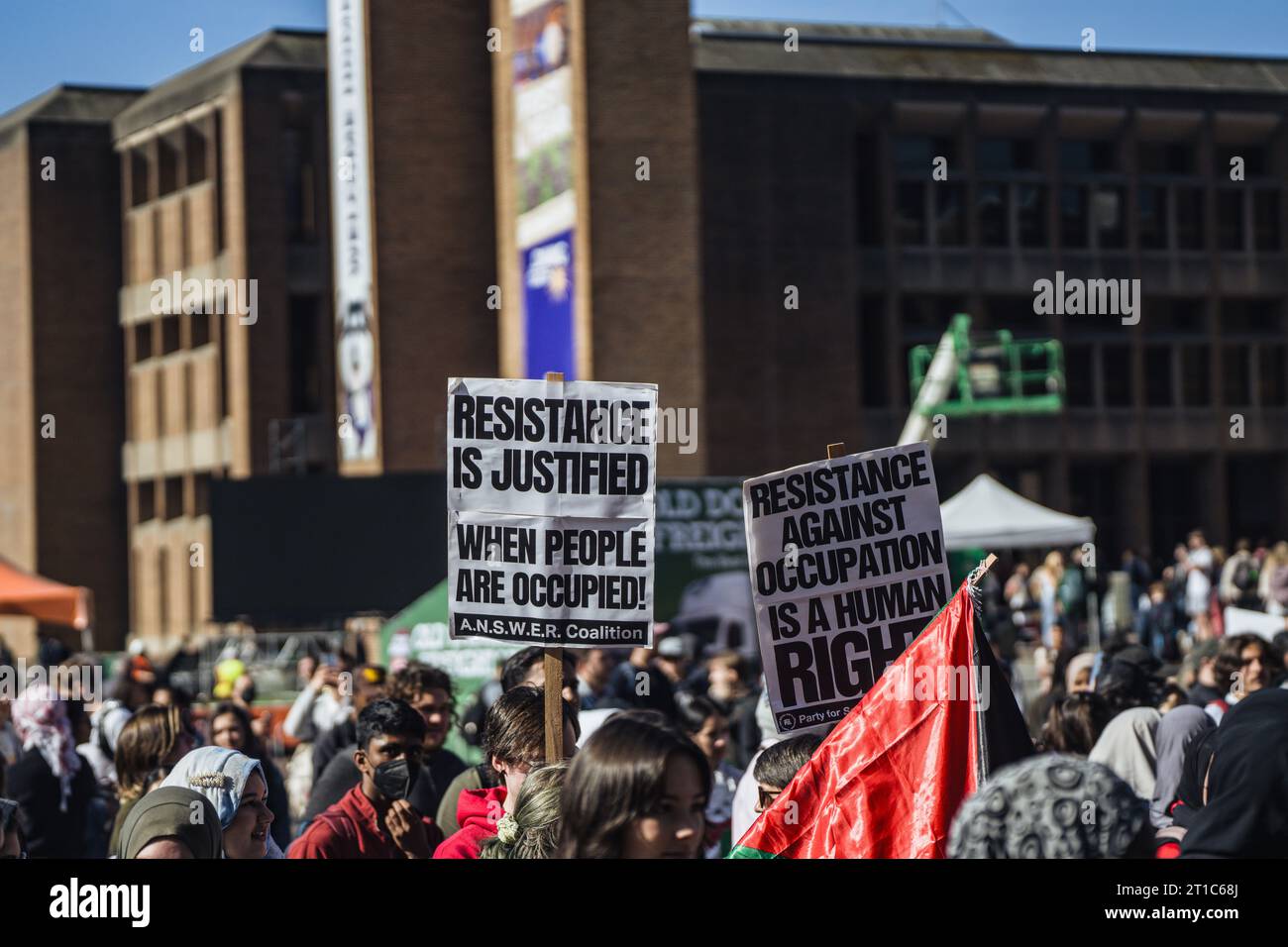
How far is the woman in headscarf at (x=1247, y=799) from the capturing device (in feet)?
14.3

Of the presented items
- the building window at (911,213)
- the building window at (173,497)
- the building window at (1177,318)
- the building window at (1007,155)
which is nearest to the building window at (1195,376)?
the building window at (1177,318)

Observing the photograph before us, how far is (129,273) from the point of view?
168 ft

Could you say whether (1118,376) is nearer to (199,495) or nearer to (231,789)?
(199,495)

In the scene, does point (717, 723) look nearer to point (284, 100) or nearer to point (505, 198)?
point (505, 198)

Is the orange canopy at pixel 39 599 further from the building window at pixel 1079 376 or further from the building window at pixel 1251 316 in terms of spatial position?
the building window at pixel 1251 316

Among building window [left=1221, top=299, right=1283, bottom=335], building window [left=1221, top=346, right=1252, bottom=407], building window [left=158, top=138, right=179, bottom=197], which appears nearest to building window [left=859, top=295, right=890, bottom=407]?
building window [left=1221, top=346, right=1252, bottom=407]

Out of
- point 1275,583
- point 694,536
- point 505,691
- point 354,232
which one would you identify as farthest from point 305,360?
point 505,691

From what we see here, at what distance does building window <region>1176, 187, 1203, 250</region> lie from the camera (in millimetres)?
49750

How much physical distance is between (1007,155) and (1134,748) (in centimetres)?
4271

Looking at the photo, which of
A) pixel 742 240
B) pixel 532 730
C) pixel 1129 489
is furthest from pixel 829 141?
pixel 532 730

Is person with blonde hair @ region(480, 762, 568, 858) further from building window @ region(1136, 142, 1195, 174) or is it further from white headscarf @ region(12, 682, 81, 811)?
building window @ region(1136, 142, 1195, 174)

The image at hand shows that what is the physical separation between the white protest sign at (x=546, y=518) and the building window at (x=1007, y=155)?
144ft
